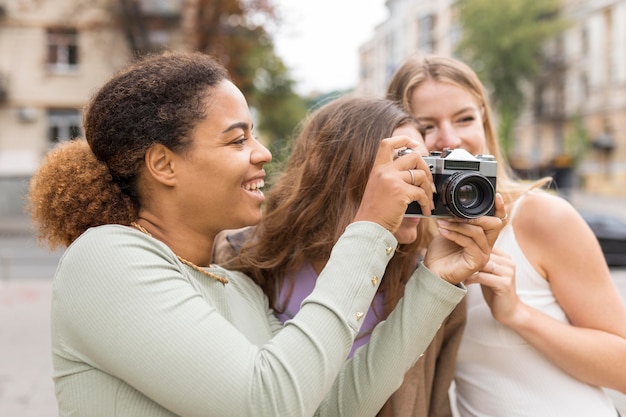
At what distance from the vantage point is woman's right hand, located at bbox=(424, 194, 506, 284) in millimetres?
1436

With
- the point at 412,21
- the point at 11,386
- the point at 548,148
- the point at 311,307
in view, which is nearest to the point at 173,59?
the point at 311,307

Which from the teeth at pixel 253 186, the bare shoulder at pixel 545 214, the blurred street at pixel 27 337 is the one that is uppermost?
the teeth at pixel 253 186

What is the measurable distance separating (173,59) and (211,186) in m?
0.32

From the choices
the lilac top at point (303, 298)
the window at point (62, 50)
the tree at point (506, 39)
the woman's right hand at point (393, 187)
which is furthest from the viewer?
the tree at point (506, 39)

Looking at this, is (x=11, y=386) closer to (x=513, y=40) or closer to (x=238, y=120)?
(x=238, y=120)

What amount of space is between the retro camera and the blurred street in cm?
98

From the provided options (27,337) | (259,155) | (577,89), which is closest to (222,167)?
(259,155)

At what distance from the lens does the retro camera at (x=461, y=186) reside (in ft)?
4.93

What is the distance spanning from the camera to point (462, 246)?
4.91 ft

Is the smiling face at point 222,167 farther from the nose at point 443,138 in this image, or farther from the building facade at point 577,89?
the building facade at point 577,89

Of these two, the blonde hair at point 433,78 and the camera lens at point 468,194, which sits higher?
the blonde hair at point 433,78

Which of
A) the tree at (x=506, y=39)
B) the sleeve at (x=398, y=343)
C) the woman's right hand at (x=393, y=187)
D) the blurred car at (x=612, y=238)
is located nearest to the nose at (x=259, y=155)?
the woman's right hand at (x=393, y=187)

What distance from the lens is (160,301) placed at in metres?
1.17

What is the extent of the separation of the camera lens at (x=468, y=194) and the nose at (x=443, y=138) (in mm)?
581
